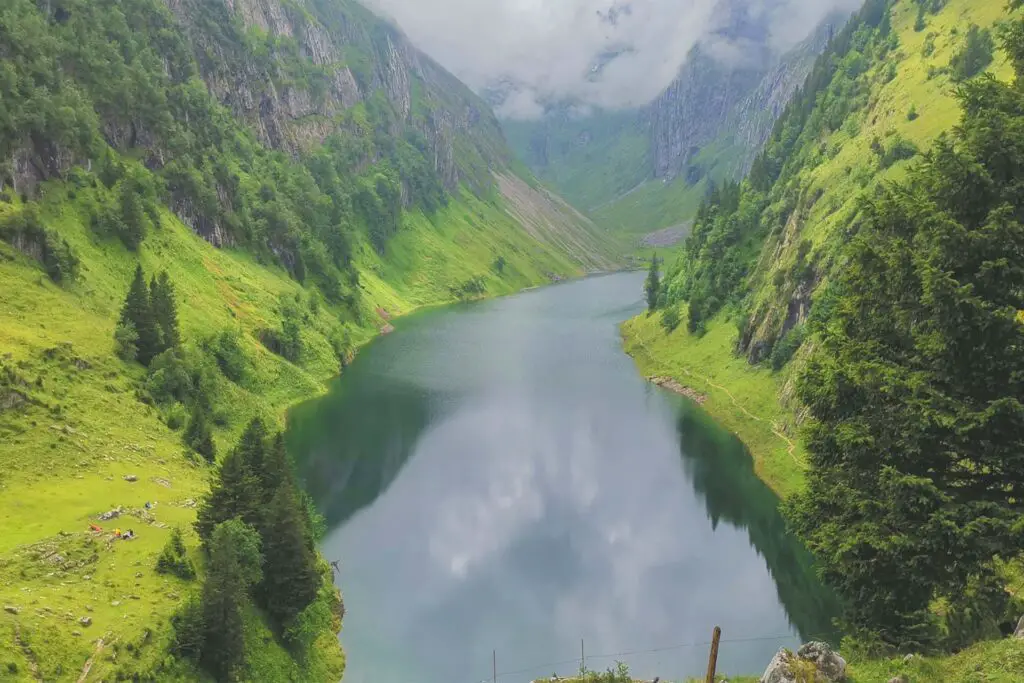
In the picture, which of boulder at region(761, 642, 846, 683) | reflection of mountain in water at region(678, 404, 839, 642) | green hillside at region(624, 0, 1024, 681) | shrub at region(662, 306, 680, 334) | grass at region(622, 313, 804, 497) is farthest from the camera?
shrub at region(662, 306, 680, 334)

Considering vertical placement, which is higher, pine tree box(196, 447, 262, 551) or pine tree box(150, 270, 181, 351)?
pine tree box(150, 270, 181, 351)

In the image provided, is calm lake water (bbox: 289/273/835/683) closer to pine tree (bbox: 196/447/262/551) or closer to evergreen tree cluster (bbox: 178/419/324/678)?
evergreen tree cluster (bbox: 178/419/324/678)

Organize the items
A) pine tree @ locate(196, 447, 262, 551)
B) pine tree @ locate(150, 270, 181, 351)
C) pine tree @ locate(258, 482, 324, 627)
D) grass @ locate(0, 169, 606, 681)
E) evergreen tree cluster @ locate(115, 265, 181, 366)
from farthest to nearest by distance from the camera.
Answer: pine tree @ locate(150, 270, 181, 351)
evergreen tree cluster @ locate(115, 265, 181, 366)
pine tree @ locate(196, 447, 262, 551)
pine tree @ locate(258, 482, 324, 627)
grass @ locate(0, 169, 606, 681)

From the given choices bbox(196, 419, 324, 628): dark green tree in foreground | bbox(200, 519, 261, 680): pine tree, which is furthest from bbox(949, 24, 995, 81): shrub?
bbox(200, 519, 261, 680): pine tree

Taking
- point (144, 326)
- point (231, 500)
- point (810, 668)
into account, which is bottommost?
point (231, 500)

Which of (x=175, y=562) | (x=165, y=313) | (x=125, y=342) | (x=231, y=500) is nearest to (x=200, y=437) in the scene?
(x=125, y=342)

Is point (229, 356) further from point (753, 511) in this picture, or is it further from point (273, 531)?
point (753, 511)
